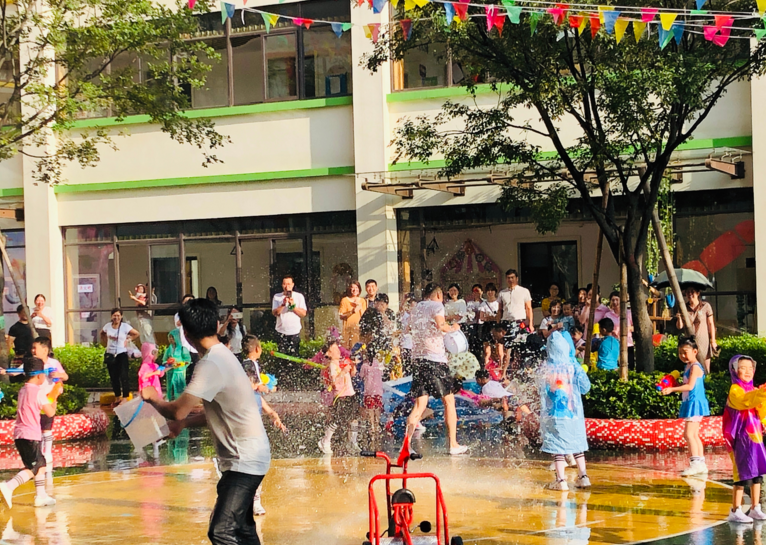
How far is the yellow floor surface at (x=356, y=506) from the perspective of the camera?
8195 millimetres

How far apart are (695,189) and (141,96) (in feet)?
31.7

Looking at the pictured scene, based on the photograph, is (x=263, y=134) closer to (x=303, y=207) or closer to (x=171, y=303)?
(x=303, y=207)

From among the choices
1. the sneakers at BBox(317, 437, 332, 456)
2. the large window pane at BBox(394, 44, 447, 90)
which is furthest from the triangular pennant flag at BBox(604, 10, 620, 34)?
the large window pane at BBox(394, 44, 447, 90)

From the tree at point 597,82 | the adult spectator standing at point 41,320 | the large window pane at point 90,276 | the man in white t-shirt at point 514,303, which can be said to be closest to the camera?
the tree at point 597,82

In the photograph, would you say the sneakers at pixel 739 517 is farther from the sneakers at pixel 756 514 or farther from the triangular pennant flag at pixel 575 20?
the triangular pennant flag at pixel 575 20

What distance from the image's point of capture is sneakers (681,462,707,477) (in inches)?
414

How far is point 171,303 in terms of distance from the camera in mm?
23359

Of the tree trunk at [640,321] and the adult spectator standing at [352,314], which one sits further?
the adult spectator standing at [352,314]

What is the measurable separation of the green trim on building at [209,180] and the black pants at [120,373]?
490 cm

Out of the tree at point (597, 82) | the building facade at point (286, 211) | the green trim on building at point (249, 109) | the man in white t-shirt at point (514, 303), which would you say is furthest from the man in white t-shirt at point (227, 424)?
the green trim on building at point (249, 109)

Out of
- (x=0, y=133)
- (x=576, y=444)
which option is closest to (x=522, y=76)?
(x=576, y=444)

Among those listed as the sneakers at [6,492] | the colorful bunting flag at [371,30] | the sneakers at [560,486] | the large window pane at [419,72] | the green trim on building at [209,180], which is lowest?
the sneakers at [560,486]

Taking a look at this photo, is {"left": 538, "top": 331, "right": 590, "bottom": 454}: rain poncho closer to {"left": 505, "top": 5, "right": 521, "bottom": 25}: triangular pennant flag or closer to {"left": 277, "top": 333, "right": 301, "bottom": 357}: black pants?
{"left": 505, "top": 5, "right": 521, "bottom": 25}: triangular pennant flag

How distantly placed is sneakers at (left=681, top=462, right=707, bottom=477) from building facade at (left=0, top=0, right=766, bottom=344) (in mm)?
9137
